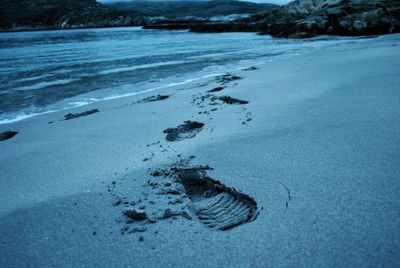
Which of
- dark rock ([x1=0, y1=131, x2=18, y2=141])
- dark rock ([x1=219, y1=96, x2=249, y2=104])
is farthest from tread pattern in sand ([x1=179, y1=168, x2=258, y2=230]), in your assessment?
dark rock ([x1=0, y1=131, x2=18, y2=141])

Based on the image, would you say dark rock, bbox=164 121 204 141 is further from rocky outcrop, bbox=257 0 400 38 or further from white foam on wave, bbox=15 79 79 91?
rocky outcrop, bbox=257 0 400 38

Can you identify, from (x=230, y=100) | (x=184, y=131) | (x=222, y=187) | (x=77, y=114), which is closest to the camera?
A: (x=222, y=187)

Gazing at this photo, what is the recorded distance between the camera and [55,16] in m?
108

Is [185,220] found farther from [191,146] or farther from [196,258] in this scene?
[191,146]

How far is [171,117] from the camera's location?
3.74 meters

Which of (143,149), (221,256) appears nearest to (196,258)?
(221,256)

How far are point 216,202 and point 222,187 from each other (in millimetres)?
152

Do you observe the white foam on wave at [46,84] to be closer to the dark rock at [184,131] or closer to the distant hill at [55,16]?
the dark rock at [184,131]

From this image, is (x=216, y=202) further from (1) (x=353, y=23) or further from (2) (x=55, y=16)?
(2) (x=55, y=16)

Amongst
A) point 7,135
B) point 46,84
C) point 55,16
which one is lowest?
point 7,135

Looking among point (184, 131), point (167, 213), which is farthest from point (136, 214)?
point (184, 131)

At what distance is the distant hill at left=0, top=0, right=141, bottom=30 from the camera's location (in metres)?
98.4

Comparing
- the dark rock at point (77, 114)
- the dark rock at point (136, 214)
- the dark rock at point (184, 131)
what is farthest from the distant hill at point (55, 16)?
the dark rock at point (136, 214)

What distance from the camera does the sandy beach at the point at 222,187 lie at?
51.8 inches
